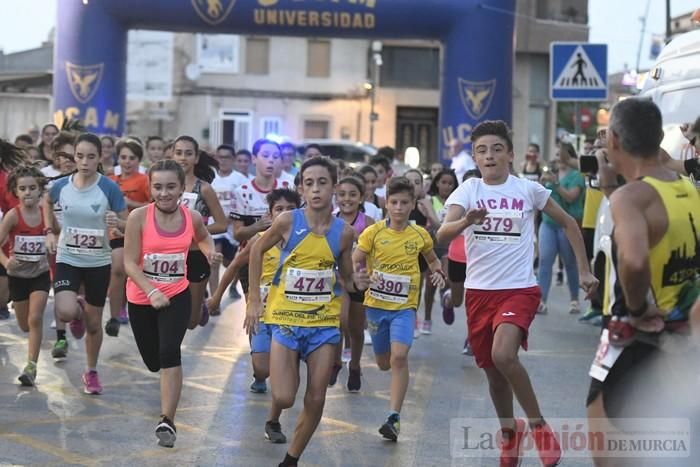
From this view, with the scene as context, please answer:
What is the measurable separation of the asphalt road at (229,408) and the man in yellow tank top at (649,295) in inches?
94.4

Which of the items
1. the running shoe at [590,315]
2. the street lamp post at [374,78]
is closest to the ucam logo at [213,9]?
the running shoe at [590,315]

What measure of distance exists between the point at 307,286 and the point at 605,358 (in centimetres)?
231

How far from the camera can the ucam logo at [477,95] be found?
1947 centimetres

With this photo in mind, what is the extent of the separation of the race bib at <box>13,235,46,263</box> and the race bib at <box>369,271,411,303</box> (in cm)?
288

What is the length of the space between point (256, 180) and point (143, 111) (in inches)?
1387

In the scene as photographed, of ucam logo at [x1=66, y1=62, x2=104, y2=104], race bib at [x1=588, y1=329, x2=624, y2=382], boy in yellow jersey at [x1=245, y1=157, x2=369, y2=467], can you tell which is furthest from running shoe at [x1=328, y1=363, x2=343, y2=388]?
ucam logo at [x1=66, y1=62, x2=104, y2=104]

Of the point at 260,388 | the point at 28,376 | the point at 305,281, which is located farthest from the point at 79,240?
the point at 305,281

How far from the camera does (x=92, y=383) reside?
324 inches

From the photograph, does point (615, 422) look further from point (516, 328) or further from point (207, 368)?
point (207, 368)

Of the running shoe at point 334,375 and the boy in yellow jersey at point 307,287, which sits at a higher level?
the boy in yellow jersey at point 307,287

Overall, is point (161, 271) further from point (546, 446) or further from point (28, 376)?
point (546, 446)

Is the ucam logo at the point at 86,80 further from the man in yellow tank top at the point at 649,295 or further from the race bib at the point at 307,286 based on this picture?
the man in yellow tank top at the point at 649,295

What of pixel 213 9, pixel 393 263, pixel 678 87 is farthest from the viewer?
pixel 213 9

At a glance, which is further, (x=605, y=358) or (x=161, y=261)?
(x=161, y=261)
